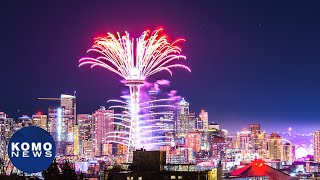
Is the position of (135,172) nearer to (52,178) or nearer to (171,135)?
(52,178)

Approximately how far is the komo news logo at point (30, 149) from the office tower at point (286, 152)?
8892 centimetres

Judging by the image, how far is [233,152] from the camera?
292 feet

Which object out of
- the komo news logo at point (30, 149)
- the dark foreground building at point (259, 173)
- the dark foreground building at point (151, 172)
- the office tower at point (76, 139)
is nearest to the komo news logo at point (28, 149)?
the komo news logo at point (30, 149)

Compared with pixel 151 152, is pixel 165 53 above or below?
above

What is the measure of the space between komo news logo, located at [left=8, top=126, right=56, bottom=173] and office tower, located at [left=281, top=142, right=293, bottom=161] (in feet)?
292

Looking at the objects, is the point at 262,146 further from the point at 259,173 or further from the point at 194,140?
the point at 259,173

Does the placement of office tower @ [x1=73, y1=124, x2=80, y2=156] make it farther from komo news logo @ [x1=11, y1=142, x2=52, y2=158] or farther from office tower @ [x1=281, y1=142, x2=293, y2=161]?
komo news logo @ [x1=11, y1=142, x2=52, y2=158]

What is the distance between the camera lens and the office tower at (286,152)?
9435 cm

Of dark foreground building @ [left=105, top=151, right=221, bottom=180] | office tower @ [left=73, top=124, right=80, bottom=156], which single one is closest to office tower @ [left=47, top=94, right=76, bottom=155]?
office tower @ [left=73, top=124, right=80, bottom=156]

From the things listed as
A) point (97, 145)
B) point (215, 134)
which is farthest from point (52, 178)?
point (215, 134)

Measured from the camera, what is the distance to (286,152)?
314 ft

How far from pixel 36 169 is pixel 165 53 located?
52.8 feet

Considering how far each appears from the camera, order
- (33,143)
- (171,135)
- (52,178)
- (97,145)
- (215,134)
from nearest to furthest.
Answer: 1. (33,143)
2. (52,178)
3. (171,135)
4. (97,145)
5. (215,134)

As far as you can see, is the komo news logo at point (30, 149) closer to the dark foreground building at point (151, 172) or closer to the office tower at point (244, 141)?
the dark foreground building at point (151, 172)
